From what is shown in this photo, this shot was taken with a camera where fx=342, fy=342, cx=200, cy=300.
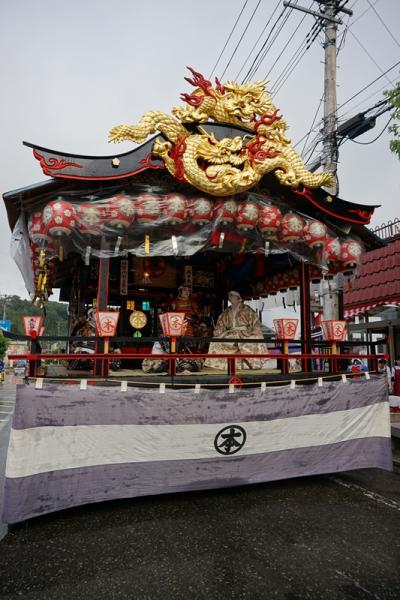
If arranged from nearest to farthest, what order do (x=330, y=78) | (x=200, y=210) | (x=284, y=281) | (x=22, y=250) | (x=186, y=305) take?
1. (x=200, y=210)
2. (x=22, y=250)
3. (x=186, y=305)
4. (x=284, y=281)
5. (x=330, y=78)

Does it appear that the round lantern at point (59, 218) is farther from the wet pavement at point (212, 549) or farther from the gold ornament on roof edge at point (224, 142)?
the wet pavement at point (212, 549)

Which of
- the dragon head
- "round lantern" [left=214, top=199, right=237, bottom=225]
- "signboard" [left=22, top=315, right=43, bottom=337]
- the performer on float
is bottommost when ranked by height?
"signboard" [left=22, top=315, right=43, bottom=337]

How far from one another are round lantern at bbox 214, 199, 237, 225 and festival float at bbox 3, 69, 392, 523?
0.03 m

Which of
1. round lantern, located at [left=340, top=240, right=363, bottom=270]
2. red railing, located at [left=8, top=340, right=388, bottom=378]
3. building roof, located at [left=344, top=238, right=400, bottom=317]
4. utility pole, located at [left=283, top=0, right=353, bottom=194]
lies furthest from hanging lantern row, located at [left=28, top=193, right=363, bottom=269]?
building roof, located at [left=344, top=238, right=400, bottom=317]

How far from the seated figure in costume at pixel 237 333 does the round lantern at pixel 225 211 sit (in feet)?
8.27

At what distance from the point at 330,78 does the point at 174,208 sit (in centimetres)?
1045

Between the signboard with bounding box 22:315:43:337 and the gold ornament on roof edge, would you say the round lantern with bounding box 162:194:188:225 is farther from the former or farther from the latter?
the signboard with bounding box 22:315:43:337

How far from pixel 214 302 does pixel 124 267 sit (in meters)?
2.72

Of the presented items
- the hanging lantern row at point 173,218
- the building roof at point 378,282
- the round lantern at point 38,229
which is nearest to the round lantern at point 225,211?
the hanging lantern row at point 173,218

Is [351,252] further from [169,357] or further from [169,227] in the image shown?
[169,357]

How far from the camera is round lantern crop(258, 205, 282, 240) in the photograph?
5965 mm

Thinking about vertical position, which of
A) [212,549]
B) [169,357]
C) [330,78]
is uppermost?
[330,78]

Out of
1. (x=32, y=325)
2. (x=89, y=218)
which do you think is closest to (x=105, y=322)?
(x=32, y=325)

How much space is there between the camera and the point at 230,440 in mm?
4527
